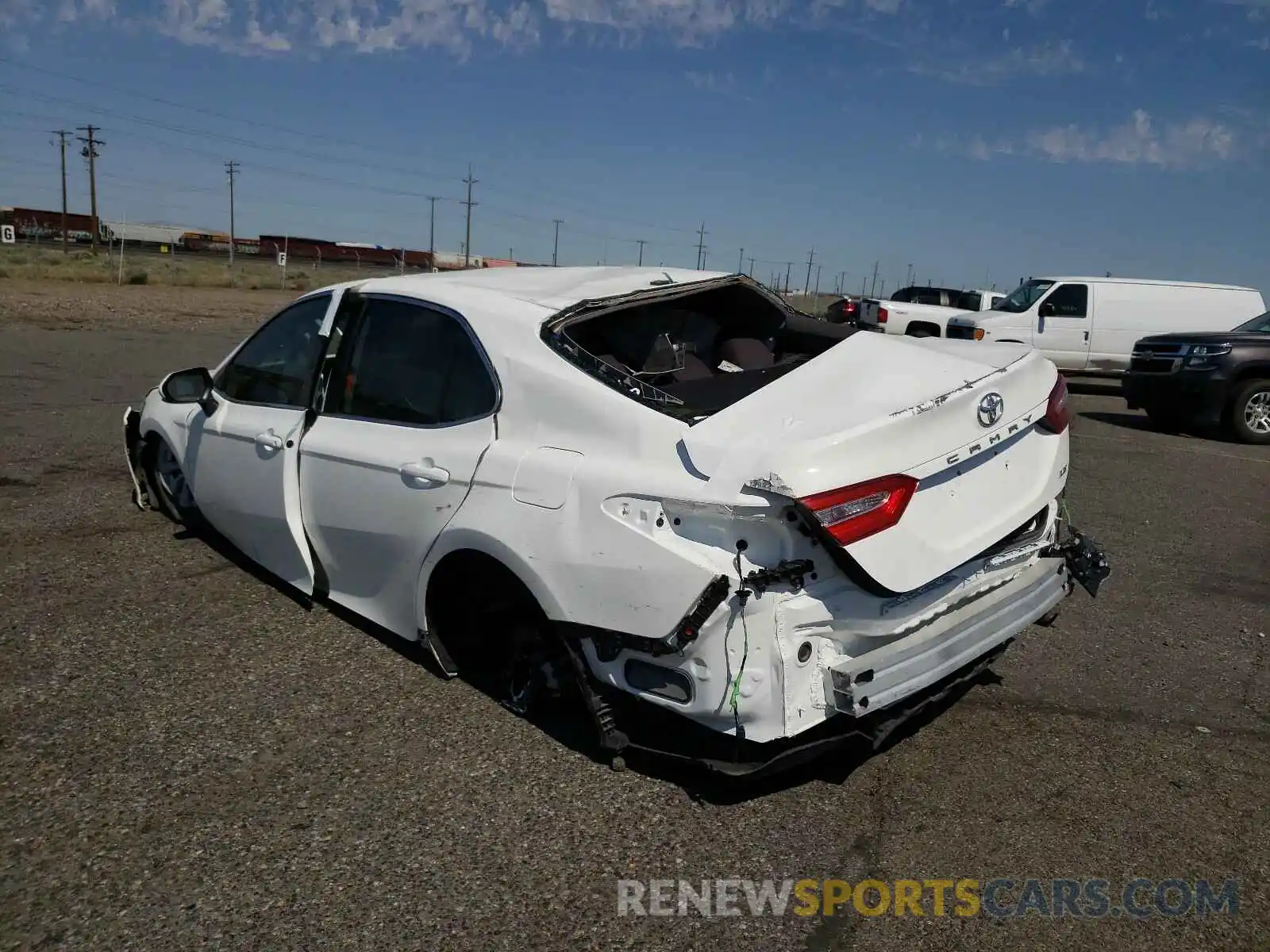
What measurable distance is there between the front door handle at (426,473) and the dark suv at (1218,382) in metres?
11.6

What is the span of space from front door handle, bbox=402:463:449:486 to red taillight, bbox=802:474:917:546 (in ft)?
4.75

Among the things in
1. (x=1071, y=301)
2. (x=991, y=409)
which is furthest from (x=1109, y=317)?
(x=991, y=409)

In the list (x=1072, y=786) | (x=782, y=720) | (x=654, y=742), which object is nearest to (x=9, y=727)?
(x=654, y=742)

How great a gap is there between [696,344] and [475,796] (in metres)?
2.20

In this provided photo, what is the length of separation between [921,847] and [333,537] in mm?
2600

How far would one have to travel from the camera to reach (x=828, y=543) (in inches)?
114

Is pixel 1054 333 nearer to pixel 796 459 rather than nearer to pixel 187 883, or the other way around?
pixel 796 459

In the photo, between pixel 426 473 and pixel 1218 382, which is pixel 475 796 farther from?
pixel 1218 382

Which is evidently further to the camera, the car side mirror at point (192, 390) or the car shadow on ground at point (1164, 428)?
the car shadow on ground at point (1164, 428)

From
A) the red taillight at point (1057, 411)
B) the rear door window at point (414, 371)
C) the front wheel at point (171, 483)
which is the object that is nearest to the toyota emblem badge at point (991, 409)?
the red taillight at point (1057, 411)

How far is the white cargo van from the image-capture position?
17.0 meters

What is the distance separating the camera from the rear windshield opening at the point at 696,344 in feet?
11.4

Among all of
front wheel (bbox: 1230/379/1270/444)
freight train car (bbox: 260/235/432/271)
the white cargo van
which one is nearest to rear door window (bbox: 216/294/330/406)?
front wheel (bbox: 1230/379/1270/444)

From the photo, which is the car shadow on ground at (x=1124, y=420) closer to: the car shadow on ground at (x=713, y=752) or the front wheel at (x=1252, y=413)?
the front wheel at (x=1252, y=413)
